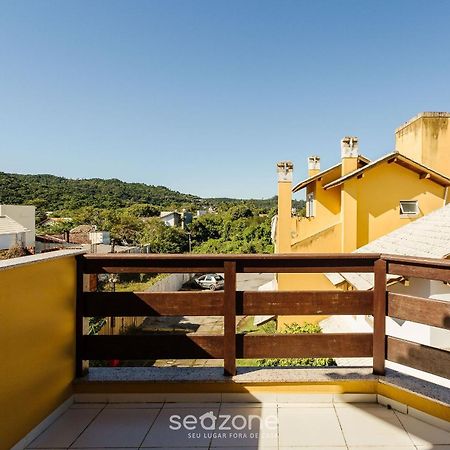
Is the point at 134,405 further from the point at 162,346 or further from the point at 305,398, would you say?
the point at 305,398

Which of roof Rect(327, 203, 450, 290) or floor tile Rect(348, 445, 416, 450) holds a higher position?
roof Rect(327, 203, 450, 290)

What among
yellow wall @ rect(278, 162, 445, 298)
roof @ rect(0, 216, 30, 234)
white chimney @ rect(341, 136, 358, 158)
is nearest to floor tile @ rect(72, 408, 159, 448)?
yellow wall @ rect(278, 162, 445, 298)

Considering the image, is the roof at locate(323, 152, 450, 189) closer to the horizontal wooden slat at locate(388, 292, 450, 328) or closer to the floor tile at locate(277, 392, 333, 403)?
the horizontal wooden slat at locate(388, 292, 450, 328)

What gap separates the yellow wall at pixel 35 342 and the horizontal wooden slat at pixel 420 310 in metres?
2.54

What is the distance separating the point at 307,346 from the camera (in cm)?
263

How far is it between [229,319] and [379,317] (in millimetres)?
1178

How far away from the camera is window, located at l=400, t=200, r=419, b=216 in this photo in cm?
1187

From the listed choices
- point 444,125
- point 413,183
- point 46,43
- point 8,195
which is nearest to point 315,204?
point 413,183

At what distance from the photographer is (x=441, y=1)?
39.2 feet

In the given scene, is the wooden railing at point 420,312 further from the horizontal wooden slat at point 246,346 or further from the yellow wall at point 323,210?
the yellow wall at point 323,210

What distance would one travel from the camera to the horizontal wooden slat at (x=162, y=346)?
8.69 ft

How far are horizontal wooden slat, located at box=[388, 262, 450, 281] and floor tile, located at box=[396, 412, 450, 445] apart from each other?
39.3 inches

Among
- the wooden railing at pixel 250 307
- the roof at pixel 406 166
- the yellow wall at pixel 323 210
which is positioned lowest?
the wooden railing at pixel 250 307

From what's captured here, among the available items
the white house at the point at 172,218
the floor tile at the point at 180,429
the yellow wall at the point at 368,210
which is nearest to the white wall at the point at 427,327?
the floor tile at the point at 180,429
